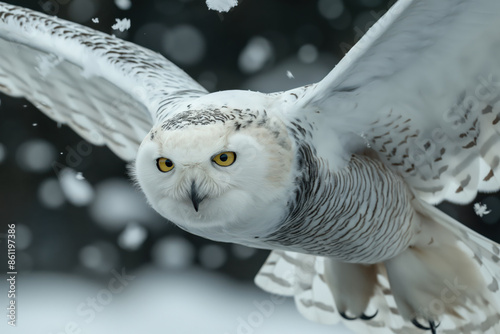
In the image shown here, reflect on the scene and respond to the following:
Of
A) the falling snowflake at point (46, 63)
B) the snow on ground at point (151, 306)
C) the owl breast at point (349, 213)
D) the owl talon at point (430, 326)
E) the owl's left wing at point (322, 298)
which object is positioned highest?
the owl breast at point (349, 213)

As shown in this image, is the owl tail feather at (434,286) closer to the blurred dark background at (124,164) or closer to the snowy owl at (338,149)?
the snowy owl at (338,149)

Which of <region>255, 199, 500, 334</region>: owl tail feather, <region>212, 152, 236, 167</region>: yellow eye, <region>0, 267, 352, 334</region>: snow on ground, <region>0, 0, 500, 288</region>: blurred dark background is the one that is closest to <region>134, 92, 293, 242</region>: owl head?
<region>212, 152, 236, 167</region>: yellow eye

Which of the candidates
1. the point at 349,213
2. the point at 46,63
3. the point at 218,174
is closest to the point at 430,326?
the point at 349,213

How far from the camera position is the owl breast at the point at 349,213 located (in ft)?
3.48

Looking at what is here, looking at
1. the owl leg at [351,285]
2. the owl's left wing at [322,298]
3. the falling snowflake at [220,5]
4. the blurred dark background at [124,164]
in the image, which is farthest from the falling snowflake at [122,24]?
the owl leg at [351,285]

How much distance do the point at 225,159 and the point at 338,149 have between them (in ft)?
1.09

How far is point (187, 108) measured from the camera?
1.04 meters

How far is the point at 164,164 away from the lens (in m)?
0.91

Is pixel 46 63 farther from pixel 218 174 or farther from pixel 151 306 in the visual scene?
pixel 151 306

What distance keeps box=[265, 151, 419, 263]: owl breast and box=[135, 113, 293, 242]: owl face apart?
0.18 ft

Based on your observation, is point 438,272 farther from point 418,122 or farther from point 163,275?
point 163,275

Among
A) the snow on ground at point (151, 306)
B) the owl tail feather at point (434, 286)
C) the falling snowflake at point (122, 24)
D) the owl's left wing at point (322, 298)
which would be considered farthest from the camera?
the snow on ground at point (151, 306)

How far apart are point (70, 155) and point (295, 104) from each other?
60.4 inches

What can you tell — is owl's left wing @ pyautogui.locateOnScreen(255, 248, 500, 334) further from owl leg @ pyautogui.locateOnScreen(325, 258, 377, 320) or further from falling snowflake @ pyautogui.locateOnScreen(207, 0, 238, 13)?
falling snowflake @ pyautogui.locateOnScreen(207, 0, 238, 13)
